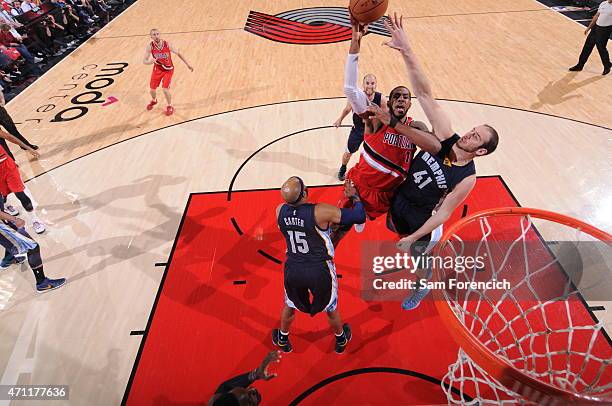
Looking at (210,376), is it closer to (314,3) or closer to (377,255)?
(377,255)

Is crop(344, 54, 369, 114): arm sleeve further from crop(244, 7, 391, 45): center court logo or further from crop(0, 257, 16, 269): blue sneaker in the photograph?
crop(244, 7, 391, 45): center court logo

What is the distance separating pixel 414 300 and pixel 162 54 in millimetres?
6069

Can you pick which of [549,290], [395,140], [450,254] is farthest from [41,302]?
[549,290]

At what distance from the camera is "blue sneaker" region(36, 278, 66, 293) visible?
170 inches

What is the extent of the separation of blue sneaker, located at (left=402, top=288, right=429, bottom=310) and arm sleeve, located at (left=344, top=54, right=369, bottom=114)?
188 centimetres

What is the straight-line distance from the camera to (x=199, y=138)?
6793mm

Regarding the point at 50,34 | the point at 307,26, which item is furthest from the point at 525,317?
the point at 50,34

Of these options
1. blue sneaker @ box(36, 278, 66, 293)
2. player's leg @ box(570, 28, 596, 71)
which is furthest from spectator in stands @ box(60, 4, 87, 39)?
player's leg @ box(570, 28, 596, 71)

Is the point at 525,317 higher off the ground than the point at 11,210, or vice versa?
the point at 11,210

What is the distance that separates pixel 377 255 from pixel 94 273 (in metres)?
3.35

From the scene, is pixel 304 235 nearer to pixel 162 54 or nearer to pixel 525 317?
pixel 525 317

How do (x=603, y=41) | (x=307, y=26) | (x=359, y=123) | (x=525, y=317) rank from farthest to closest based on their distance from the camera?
(x=307, y=26) → (x=603, y=41) → (x=359, y=123) → (x=525, y=317)

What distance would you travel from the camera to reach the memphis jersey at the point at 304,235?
290cm

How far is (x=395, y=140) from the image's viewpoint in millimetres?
3436
